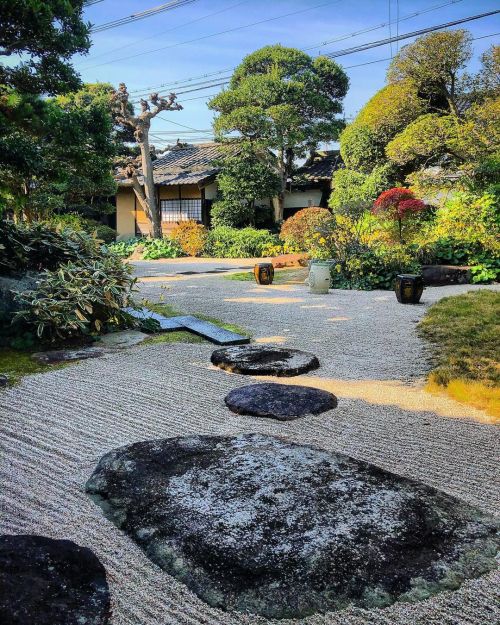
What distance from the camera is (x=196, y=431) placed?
2.96m

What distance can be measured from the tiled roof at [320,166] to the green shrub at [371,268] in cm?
948

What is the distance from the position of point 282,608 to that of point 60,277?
438 cm

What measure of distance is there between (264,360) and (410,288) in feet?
13.1

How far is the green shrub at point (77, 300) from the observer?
4.87 meters

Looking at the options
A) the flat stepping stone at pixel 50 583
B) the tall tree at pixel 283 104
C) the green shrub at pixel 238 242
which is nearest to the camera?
the flat stepping stone at pixel 50 583

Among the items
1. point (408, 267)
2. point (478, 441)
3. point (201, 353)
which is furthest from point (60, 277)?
point (408, 267)

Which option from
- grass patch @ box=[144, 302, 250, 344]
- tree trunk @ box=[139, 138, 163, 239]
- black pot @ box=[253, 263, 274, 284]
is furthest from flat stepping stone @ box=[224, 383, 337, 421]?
tree trunk @ box=[139, 138, 163, 239]

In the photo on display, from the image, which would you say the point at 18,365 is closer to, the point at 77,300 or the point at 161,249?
the point at 77,300

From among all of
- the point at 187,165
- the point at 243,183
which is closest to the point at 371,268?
the point at 243,183

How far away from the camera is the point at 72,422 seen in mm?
3076

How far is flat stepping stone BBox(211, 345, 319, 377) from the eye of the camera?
4.14m

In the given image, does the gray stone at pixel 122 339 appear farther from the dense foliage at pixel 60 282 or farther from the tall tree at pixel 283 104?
the tall tree at pixel 283 104

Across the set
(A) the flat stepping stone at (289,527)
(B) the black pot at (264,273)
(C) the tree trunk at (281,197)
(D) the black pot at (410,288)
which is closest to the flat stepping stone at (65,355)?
(A) the flat stepping stone at (289,527)

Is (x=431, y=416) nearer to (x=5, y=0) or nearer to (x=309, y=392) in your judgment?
(x=309, y=392)
